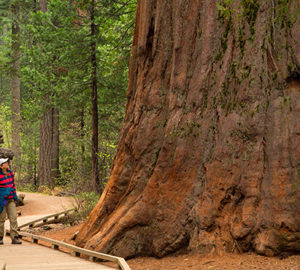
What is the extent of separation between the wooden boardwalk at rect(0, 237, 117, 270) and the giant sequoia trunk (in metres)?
0.56

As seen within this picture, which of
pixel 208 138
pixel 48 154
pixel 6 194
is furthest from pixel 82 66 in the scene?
pixel 208 138

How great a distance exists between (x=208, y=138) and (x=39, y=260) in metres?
3.66

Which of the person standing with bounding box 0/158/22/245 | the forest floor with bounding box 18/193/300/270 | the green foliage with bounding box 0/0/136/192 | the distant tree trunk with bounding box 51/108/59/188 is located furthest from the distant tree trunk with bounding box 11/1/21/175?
the forest floor with bounding box 18/193/300/270

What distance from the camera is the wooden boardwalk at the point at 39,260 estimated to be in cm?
685

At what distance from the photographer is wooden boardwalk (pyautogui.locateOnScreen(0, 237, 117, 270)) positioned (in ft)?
22.5

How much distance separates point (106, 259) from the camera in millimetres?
7258

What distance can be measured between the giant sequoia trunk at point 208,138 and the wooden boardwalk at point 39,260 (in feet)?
1.84

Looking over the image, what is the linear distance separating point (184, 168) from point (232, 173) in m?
1.00

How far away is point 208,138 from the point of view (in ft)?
24.3

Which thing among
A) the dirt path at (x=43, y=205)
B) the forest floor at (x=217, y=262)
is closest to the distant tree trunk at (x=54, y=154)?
the dirt path at (x=43, y=205)

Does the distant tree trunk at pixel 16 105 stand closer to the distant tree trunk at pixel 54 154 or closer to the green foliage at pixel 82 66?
the distant tree trunk at pixel 54 154

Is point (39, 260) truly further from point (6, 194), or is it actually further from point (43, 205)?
point (43, 205)

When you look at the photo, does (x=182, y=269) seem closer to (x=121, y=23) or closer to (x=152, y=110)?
(x=152, y=110)

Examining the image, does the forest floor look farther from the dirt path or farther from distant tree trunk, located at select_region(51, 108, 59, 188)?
distant tree trunk, located at select_region(51, 108, 59, 188)
